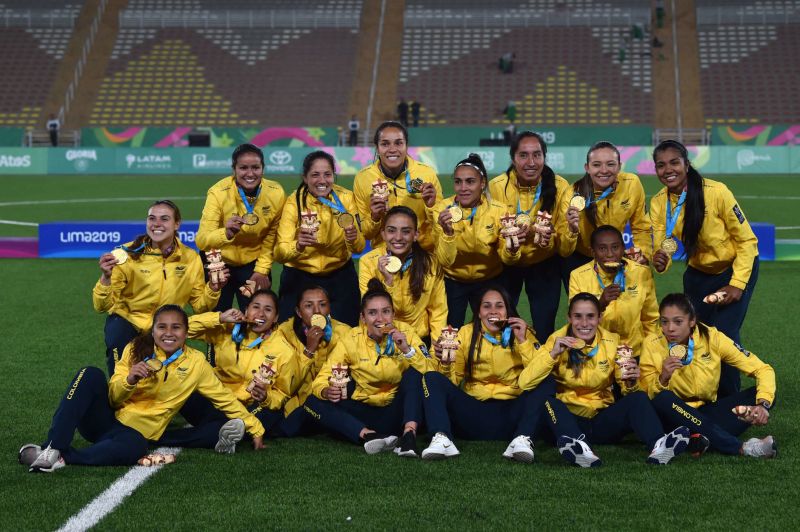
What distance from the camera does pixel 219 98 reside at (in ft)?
159

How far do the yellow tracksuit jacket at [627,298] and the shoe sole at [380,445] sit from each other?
5.92 feet

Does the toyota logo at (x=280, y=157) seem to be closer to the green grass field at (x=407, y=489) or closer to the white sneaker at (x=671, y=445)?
the green grass field at (x=407, y=489)

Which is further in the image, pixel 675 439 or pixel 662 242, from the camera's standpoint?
pixel 662 242

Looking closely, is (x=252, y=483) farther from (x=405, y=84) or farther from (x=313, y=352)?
(x=405, y=84)

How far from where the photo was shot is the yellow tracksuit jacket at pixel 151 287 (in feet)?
26.0

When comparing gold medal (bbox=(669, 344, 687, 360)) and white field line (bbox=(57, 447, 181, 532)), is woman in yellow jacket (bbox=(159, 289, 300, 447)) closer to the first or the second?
white field line (bbox=(57, 447, 181, 532))

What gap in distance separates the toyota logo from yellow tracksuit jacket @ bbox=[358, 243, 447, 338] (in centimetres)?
2807

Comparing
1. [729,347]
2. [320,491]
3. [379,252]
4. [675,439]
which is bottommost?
[320,491]

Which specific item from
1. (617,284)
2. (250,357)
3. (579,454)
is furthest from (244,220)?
(579,454)

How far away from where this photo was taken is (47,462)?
6555 mm

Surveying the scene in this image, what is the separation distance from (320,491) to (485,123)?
40969mm

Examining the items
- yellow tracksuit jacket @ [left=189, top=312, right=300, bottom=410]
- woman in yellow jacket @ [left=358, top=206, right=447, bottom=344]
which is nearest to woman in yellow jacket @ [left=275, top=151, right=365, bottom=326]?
woman in yellow jacket @ [left=358, top=206, right=447, bottom=344]

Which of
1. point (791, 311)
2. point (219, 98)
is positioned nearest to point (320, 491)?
point (791, 311)

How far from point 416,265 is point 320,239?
2.85ft
